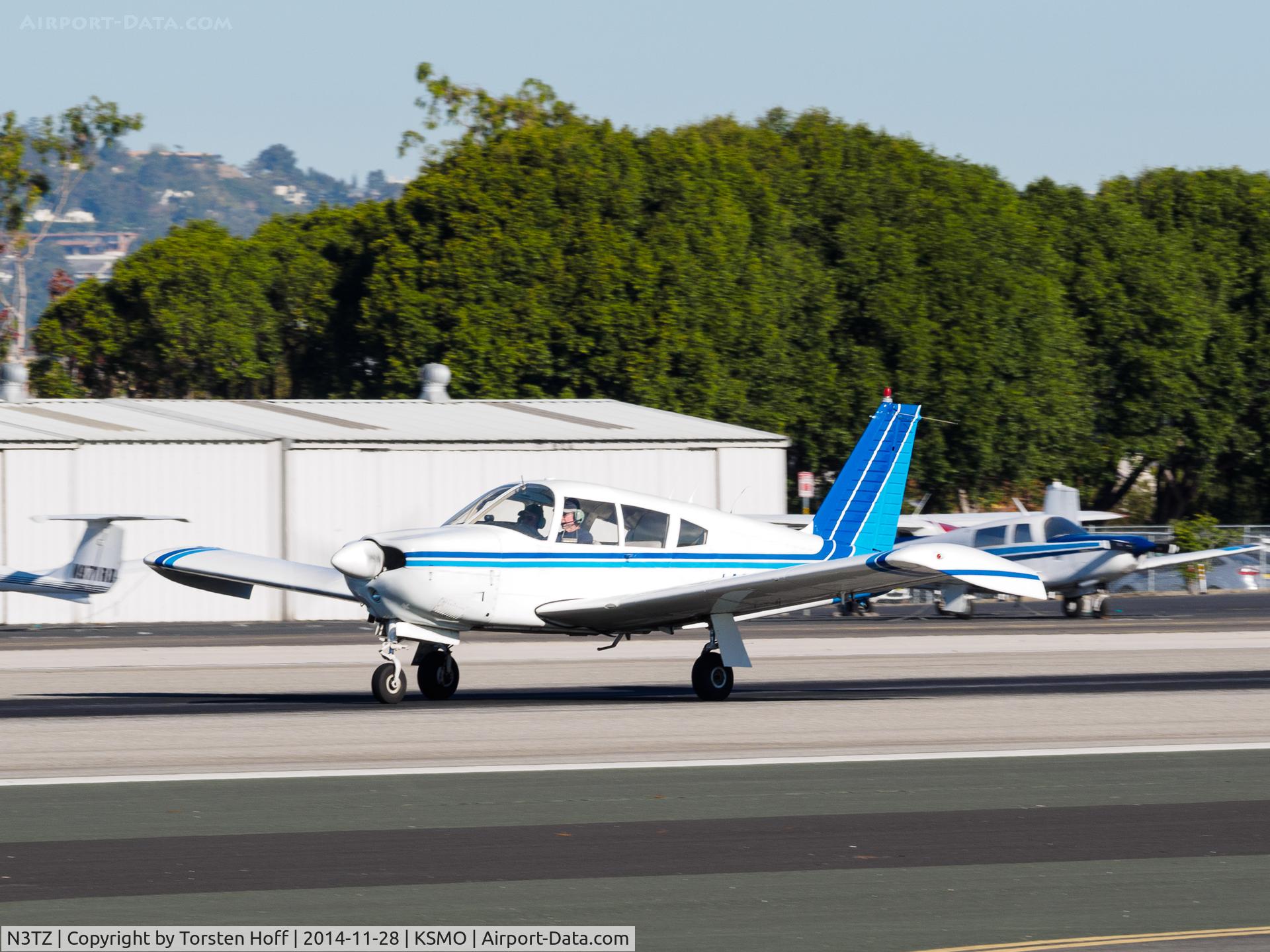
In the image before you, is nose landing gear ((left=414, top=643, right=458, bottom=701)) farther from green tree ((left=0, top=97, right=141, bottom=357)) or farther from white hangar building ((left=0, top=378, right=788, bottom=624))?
green tree ((left=0, top=97, right=141, bottom=357))

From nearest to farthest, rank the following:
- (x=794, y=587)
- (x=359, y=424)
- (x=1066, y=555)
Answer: (x=794, y=587) < (x=1066, y=555) < (x=359, y=424)

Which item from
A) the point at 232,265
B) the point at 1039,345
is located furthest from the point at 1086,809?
the point at 232,265

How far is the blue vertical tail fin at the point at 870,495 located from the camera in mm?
19359

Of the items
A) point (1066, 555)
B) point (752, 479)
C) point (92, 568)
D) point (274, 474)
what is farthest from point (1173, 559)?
point (92, 568)

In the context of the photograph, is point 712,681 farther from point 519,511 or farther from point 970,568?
point 970,568

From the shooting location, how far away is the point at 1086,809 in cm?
1124

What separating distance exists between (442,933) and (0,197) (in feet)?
215

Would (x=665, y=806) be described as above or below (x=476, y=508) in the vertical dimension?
below

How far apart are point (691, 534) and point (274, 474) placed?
762 inches

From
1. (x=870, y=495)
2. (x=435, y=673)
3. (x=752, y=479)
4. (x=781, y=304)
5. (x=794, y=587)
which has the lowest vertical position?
(x=435, y=673)

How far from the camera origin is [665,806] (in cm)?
1138

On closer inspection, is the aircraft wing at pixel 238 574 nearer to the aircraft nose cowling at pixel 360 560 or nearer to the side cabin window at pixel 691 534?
the aircraft nose cowling at pixel 360 560

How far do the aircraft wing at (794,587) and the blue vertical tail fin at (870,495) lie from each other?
1.51 meters

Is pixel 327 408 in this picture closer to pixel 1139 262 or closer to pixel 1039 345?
pixel 1039 345
